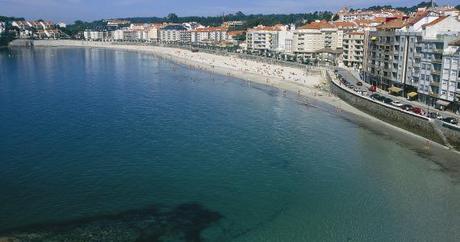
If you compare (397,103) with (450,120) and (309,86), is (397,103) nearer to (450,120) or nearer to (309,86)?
(450,120)

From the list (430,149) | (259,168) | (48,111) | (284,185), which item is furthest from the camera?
(48,111)

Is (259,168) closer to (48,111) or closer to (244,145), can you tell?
(244,145)

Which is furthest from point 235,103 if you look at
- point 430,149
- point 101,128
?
point 430,149

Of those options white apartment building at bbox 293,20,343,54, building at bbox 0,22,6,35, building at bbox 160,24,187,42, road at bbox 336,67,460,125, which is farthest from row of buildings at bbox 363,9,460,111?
building at bbox 0,22,6,35

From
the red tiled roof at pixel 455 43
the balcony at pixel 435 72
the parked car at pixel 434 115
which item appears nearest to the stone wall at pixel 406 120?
the parked car at pixel 434 115

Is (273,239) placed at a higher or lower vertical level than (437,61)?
lower

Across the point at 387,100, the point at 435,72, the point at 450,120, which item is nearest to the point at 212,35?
the point at 387,100

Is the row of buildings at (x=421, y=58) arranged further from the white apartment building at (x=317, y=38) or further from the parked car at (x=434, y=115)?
the white apartment building at (x=317, y=38)
